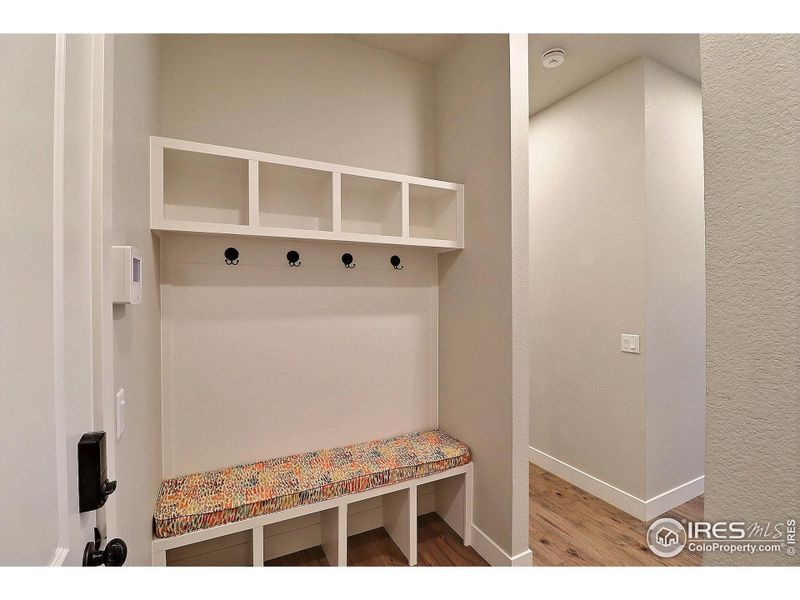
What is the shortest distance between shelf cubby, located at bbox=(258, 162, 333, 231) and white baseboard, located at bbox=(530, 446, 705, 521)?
2.42 m

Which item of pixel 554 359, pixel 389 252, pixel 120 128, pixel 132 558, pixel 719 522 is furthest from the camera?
pixel 554 359

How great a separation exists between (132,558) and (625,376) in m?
2.54

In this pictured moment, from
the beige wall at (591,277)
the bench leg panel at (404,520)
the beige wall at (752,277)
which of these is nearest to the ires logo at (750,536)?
the beige wall at (752,277)

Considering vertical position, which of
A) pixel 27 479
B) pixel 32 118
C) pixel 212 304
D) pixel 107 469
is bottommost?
pixel 107 469

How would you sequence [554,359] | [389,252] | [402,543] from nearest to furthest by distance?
[402,543] < [389,252] < [554,359]

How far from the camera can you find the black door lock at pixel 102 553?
0.63m

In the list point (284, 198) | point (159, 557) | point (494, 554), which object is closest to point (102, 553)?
point (159, 557)

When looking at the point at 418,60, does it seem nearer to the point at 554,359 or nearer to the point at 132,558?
the point at 554,359

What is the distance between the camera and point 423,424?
2189 millimetres

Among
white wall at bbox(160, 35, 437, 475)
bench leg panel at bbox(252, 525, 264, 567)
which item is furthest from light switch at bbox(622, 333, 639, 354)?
bench leg panel at bbox(252, 525, 264, 567)

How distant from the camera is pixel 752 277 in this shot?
55cm

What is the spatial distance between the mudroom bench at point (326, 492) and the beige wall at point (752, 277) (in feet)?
4.32
